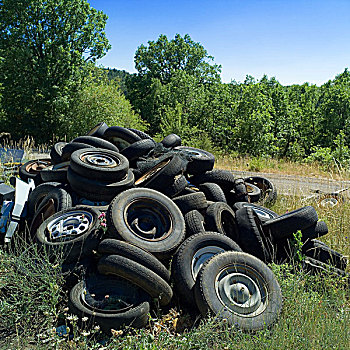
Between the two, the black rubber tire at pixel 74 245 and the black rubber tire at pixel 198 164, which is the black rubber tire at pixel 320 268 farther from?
the black rubber tire at pixel 198 164

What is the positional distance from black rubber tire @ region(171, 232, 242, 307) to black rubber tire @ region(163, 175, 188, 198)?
1381 millimetres

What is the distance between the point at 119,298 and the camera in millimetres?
3980

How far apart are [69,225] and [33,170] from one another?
394 centimetres

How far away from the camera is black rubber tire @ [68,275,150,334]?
143 inches

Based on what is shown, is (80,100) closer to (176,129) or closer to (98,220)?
(176,129)

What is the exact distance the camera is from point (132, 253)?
13.3ft

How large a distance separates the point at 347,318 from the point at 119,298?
101 inches

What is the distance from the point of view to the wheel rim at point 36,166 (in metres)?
8.13

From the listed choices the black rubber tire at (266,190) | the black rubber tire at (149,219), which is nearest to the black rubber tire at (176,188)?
the black rubber tire at (149,219)

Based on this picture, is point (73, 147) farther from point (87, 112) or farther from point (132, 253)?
point (87, 112)

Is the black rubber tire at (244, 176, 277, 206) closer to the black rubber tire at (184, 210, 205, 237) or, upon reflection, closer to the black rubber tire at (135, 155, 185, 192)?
the black rubber tire at (135, 155, 185, 192)

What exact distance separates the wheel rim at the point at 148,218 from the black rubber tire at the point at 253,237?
1.13 m

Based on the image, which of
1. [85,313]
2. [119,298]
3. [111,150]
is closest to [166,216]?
[119,298]

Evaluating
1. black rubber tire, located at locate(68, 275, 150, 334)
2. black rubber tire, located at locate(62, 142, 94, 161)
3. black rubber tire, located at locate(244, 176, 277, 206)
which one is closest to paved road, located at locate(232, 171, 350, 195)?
black rubber tire, located at locate(244, 176, 277, 206)
